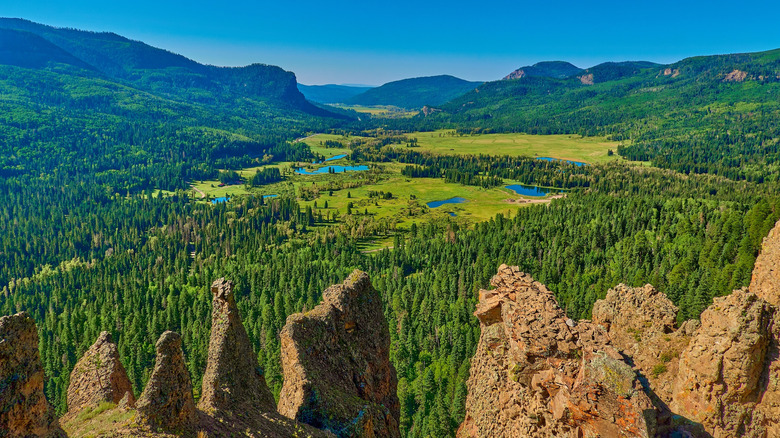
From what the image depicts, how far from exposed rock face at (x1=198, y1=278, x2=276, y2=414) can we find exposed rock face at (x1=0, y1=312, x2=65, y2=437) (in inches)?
291

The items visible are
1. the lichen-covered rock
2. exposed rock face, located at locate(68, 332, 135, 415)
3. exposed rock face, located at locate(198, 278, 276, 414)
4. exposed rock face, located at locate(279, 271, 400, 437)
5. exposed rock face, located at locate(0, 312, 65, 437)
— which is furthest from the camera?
exposed rock face, located at locate(68, 332, 135, 415)

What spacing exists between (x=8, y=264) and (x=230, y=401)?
195 m

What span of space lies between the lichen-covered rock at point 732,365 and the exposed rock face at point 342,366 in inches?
697

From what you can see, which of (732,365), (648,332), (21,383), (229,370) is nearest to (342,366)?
(229,370)

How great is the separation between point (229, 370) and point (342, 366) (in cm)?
720

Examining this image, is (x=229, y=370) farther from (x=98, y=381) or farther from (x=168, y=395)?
(x=98, y=381)

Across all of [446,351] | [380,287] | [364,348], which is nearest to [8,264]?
[380,287]

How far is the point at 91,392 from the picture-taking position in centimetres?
2616

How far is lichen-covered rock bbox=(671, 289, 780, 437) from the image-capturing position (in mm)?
21266

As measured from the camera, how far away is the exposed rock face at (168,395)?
17.1 m

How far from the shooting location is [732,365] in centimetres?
2145

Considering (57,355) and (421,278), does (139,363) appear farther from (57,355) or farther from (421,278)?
(421,278)

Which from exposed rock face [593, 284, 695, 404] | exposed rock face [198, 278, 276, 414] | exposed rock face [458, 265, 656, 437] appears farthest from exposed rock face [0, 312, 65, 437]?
exposed rock face [593, 284, 695, 404]

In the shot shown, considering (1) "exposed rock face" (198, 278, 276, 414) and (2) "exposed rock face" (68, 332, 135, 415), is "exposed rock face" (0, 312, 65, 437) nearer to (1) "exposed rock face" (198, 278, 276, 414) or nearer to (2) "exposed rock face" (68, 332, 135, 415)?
(1) "exposed rock face" (198, 278, 276, 414)
